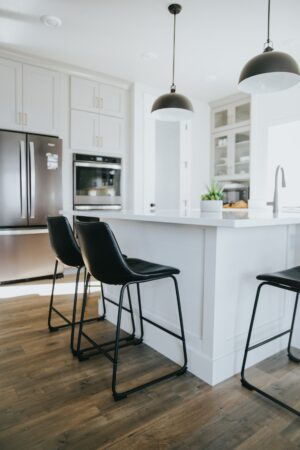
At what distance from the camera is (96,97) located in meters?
4.36

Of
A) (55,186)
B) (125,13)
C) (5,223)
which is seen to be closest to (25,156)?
(55,186)

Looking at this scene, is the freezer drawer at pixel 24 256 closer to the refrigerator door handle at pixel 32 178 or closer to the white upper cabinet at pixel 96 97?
the refrigerator door handle at pixel 32 178

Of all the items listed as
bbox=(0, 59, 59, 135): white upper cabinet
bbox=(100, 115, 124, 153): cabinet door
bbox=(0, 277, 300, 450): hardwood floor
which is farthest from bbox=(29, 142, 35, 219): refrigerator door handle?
bbox=(0, 277, 300, 450): hardwood floor

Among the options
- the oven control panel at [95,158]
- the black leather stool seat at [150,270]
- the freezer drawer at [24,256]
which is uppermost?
the oven control panel at [95,158]

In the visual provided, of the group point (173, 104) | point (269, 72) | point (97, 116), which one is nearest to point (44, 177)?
point (97, 116)

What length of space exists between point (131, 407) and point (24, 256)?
→ 2.84 m

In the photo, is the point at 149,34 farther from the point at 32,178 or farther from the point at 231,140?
the point at 231,140

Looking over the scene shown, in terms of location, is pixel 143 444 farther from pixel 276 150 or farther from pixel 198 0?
pixel 276 150

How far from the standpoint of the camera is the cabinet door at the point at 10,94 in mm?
3617

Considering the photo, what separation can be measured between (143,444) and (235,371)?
71cm

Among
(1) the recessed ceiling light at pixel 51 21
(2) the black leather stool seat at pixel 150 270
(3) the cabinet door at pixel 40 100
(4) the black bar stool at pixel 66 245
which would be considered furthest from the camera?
(3) the cabinet door at pixel 40 100

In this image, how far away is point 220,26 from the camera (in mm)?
3125

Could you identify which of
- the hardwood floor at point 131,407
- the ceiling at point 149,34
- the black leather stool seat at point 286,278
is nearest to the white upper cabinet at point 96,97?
the ceiling at point 149,34

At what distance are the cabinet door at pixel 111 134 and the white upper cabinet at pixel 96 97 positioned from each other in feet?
0.33
